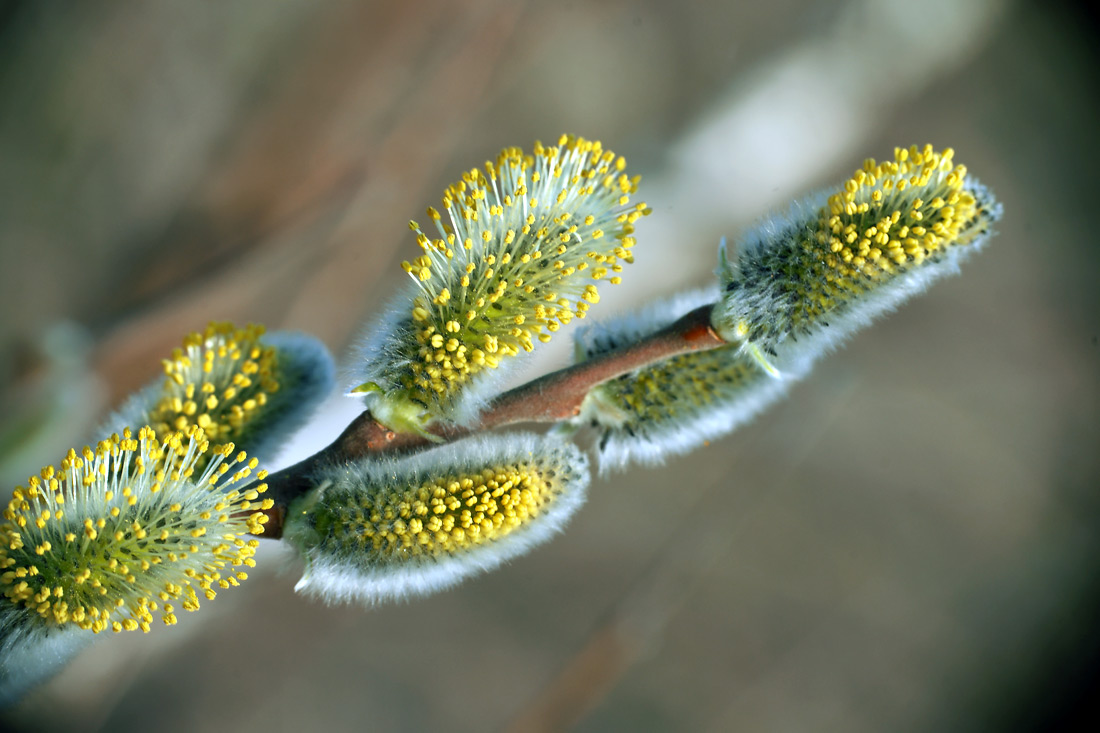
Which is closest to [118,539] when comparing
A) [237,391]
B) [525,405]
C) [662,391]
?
[237,391]

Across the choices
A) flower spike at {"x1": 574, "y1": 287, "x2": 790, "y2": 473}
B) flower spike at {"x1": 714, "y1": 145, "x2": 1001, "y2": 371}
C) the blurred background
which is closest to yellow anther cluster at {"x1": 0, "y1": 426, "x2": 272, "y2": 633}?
flower spike at {"x1": 574, "y1": 287, "x2": 790, "y2": 473}

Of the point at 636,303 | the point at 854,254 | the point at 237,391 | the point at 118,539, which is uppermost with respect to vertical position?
the point at 636,303

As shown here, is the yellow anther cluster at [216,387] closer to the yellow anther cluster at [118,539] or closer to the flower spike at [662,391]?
the yellow anther cluster at [118,539]

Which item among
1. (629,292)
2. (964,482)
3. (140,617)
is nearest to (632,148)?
(629,292)

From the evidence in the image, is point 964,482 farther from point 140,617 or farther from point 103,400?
point 103,400

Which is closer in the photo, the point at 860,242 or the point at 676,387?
the point at 860,242

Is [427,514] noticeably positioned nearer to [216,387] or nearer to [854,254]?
[216,387]

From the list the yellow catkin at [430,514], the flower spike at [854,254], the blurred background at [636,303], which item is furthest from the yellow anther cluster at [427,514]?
the blurred background at [636,303]
